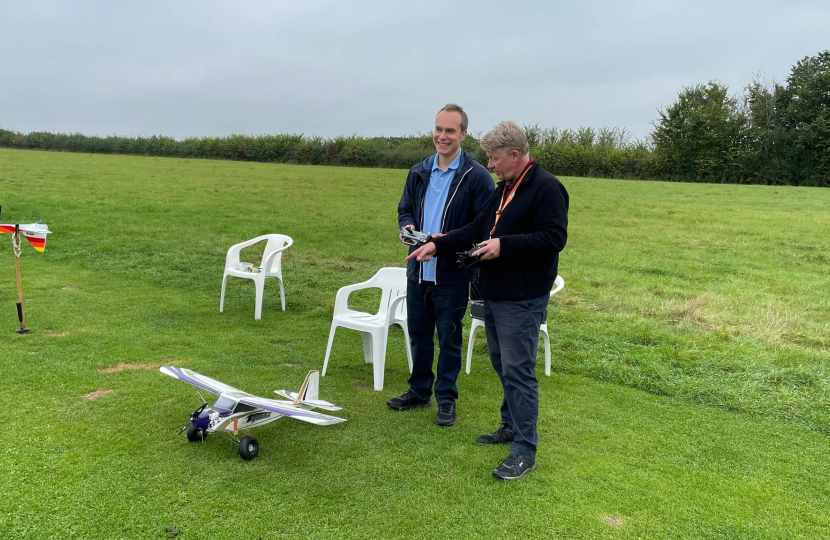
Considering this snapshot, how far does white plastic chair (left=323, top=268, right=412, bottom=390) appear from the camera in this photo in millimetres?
4219

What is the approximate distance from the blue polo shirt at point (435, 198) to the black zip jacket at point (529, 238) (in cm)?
60

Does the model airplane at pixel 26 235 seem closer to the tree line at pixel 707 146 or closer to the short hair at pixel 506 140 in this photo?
the short hair at pixel 506 140

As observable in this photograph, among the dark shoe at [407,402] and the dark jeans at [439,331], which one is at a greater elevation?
the dark jeans at [439,331]

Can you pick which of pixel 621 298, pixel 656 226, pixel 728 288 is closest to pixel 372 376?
pixel 621 298

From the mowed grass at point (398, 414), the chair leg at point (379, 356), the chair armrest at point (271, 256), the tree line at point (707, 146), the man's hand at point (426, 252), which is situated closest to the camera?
the mowed grass at point (398, 414)

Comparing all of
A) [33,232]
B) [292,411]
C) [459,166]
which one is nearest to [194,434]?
[292,411]

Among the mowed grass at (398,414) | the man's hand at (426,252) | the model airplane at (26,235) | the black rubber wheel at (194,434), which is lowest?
the mowed grass at (398,414)

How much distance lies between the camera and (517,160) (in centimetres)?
276

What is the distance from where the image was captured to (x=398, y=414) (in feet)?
12.2

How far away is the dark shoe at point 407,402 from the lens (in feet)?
12.5

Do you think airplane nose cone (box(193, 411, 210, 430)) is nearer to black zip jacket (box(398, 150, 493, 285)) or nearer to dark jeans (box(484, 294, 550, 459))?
black zip jacket (box(398, 150, 493, 285))

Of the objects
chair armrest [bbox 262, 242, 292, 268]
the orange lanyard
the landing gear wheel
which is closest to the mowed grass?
the landing gear wheel

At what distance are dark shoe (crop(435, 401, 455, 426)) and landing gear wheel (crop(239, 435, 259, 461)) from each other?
1.15 meters

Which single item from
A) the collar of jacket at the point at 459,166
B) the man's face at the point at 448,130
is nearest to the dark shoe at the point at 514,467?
the collar of jacket at the point at 459,166
